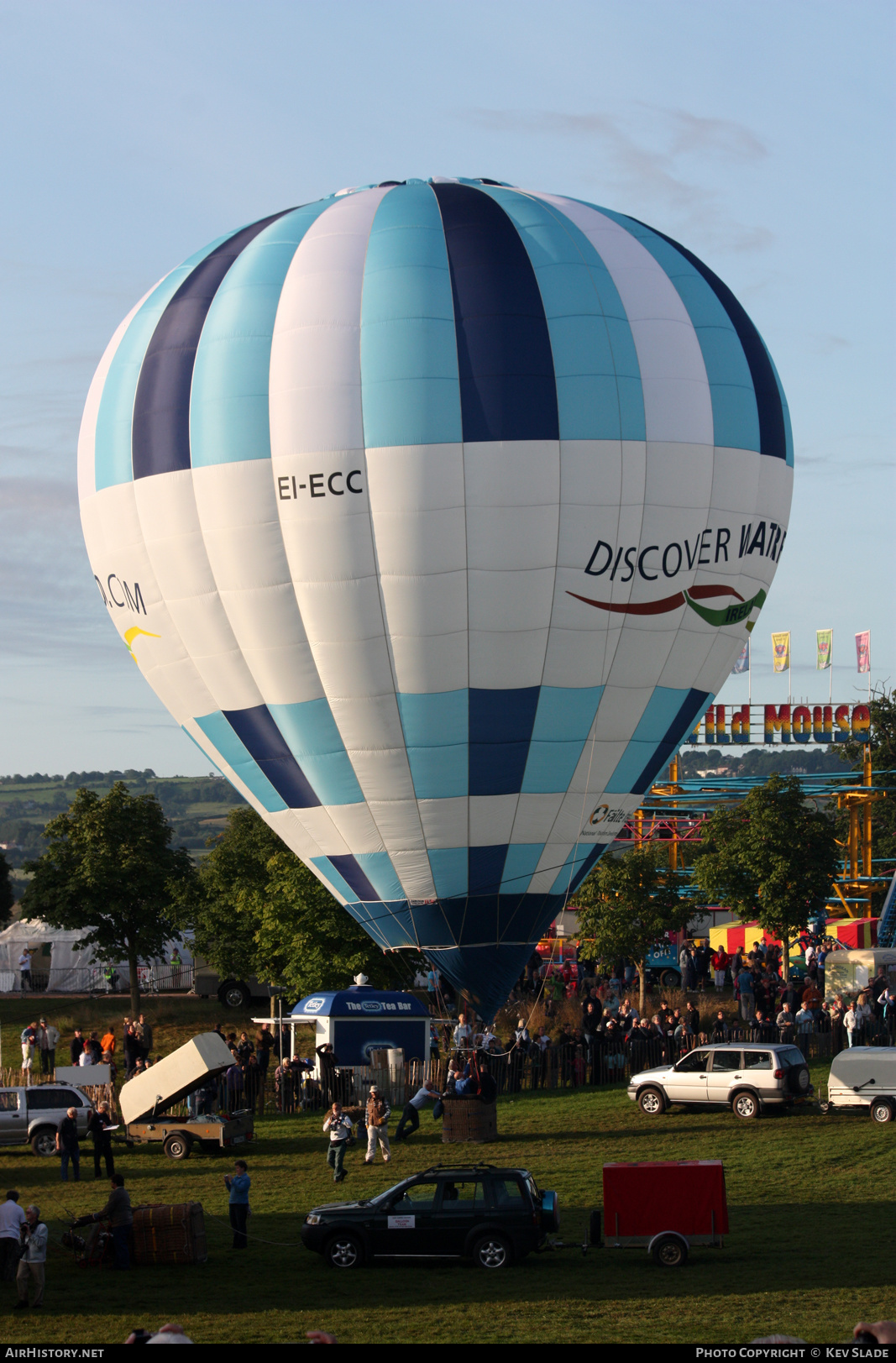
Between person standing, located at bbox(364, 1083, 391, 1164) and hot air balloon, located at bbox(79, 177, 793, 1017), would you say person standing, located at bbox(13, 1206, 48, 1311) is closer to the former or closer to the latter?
person standing, located at bbox(364, 1083, 391, 1164)

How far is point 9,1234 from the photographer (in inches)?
719

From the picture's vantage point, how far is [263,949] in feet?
151

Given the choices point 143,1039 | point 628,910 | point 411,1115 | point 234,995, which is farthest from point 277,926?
point 411,1115

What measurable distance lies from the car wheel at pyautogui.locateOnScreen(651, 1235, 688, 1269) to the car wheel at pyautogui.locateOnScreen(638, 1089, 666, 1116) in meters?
11.1

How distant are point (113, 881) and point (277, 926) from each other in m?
9.33

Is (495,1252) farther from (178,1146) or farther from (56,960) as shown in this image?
(56,960)

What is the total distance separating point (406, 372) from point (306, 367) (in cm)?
188

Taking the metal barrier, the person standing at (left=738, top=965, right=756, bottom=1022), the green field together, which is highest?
the metal barrier

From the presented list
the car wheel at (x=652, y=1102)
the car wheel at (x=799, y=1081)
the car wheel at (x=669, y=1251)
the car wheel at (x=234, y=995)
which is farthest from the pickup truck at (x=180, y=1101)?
the car wheel at (x=234, y=995)

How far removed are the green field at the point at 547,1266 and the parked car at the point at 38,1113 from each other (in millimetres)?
382

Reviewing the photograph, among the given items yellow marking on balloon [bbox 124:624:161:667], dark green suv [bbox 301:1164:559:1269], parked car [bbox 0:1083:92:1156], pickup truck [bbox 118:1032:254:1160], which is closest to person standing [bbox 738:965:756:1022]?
pickup truck [bbox 118:1032:254:1160]

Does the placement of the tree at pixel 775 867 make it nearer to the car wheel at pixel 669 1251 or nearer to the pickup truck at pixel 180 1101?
the pickup truck at pixel 180 1101

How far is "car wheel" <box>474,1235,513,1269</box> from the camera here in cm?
1930

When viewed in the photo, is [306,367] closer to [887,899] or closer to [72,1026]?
[72,1026]
